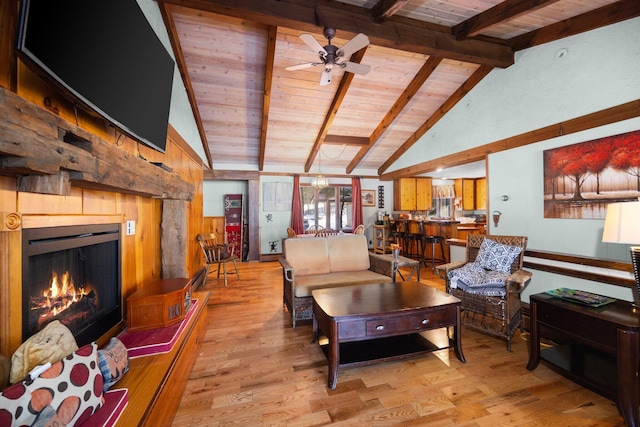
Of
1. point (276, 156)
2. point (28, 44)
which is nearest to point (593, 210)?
point (28, 44)

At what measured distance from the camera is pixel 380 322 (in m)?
1.92

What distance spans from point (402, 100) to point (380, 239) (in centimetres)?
391

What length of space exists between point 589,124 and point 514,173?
882 millimetres

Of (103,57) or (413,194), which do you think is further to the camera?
(413,194)

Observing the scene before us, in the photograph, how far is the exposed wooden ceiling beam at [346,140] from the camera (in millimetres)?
5652

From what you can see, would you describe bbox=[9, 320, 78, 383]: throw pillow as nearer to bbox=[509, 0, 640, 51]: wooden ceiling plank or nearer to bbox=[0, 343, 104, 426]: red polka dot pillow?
bbox=[0, 343, 104, 426]: red polka dot pillow

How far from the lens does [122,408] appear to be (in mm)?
1174

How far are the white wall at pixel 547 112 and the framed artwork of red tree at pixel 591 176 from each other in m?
0.08

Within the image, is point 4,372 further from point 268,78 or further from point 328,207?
point 328,207

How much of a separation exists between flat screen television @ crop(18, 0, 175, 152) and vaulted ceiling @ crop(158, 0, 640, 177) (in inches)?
44.2

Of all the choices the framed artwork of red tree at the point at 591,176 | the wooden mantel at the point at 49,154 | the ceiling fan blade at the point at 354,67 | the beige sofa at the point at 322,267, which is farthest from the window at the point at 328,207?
the wooden mantel at the point at 49,154

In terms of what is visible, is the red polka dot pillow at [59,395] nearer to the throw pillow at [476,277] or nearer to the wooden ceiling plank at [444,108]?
the throw pillow at [476,277]

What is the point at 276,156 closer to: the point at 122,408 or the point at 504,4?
the point at 504,4

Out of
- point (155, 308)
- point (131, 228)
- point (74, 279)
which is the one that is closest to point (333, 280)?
point (155, 308)
